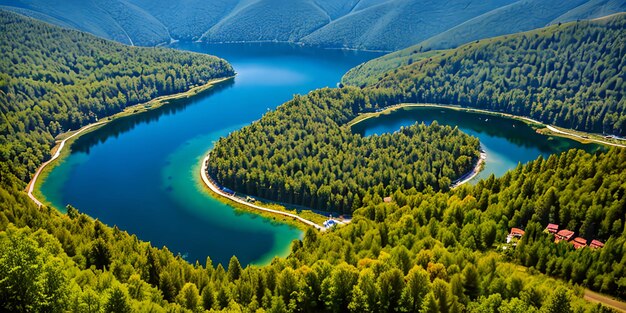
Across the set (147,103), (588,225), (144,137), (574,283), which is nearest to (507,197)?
(588,225)

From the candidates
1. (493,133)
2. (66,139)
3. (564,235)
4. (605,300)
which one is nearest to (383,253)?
(605,300)

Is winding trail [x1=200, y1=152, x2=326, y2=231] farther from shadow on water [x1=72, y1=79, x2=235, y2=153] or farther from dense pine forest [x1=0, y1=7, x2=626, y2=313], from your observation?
shadow on water [x1=72, y1=79, x2=235, y2=153]

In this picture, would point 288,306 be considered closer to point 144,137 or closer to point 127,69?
point 144,137

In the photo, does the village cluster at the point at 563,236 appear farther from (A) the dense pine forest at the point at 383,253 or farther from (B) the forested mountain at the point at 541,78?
(B) the forested mountain at the point at 541,78

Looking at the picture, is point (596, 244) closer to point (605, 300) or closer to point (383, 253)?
point (605, 300)

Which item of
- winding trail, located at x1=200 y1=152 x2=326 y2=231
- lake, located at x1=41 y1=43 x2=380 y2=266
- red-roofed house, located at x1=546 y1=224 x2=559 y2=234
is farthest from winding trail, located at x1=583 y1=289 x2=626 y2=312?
lake, located at x1=41 y1=43 x2=380 y2=266

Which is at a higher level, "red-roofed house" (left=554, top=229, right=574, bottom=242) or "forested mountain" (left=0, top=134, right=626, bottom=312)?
"forested mountain" (left=0, top=134, right=626, bottom=312)
